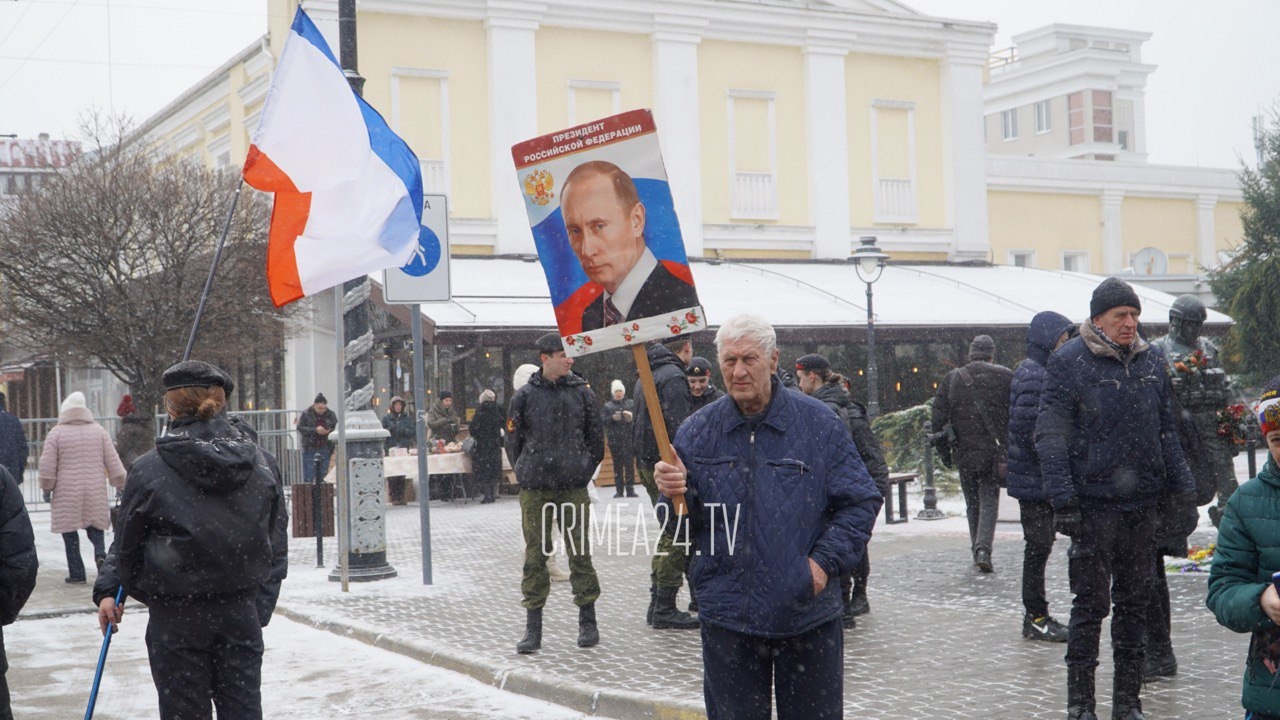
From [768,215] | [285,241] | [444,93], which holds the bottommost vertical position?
[285,241]

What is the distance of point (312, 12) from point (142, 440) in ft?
34.2

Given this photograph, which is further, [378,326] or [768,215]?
[768,215]

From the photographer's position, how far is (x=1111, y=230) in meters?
36.6

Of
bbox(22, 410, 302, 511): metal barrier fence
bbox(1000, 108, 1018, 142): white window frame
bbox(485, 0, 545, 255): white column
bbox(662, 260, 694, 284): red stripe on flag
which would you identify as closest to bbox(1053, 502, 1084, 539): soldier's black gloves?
bbox(662, 260, 694, 284): red stripe on flag

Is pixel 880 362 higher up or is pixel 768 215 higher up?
pixel 768 215

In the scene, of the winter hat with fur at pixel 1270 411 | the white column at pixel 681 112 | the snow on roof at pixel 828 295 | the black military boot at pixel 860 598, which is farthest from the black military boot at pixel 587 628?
the white column at pixel 681 112

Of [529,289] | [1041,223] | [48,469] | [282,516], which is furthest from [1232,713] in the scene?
[1041,223]

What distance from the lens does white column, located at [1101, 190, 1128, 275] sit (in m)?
36.4

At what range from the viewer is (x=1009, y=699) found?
21.9 ft

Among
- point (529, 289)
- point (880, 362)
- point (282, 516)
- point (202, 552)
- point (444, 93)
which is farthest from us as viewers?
point (880, 362)

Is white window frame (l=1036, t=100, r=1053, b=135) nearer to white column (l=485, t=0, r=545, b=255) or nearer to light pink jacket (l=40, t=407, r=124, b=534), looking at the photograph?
white column (l=485, t=0, r=545, b=255)

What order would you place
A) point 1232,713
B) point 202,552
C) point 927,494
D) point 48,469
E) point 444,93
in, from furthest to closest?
point 444,93 → point 927,494 → point 48,469 → point 1232,713 → point 202,552

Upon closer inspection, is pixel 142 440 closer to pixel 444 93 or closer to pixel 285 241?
pixel 285 241

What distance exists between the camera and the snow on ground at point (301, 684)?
759 cm
